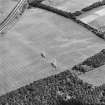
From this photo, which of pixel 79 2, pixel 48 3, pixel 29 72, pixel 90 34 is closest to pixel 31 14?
pixel 48 3

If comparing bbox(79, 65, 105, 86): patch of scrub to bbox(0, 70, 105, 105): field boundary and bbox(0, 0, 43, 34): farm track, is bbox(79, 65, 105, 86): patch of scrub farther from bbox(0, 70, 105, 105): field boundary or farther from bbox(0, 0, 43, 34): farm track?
bbox(0, 0, 43, 34): farm track

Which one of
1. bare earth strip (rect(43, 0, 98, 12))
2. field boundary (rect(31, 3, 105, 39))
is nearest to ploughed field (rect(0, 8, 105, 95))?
field boundary (rect(31, 3, 105, 39))

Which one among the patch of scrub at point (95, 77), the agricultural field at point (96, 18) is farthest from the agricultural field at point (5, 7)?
the patch of scrub at point (95, 77)

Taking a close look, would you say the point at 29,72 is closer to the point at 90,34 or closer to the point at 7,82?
the point at 7,82

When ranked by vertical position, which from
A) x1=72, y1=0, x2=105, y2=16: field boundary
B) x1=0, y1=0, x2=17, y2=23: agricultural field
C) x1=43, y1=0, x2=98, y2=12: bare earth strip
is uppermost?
x1=0, y1=0, x2=17, y2=23: agricultural field

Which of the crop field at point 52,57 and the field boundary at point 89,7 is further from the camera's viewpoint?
the field boundary at point 89,7

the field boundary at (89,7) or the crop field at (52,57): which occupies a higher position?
the field boundary at (89,7)

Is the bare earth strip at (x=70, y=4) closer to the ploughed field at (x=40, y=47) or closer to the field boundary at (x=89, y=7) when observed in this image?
the field boundary at (x=89, y=7)

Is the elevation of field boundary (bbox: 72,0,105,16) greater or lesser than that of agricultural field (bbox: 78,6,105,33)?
greater
